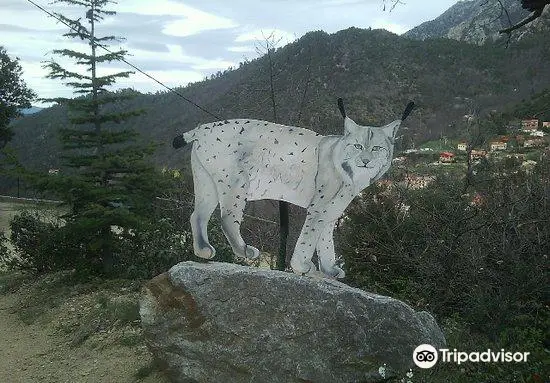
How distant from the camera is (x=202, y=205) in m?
5.18

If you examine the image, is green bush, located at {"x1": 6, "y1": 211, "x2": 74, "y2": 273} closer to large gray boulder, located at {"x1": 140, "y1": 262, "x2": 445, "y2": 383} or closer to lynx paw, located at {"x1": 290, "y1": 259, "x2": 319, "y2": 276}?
large gray boulder, located at {"x1": 140, "y1": 262, "x2": 445, "y2": 383}

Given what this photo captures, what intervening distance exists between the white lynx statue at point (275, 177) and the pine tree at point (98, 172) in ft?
12.4

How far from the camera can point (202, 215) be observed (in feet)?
17.0

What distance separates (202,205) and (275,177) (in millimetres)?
835

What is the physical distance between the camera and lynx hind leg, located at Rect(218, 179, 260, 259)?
5.05 m

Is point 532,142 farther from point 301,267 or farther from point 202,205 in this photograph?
point 202,205

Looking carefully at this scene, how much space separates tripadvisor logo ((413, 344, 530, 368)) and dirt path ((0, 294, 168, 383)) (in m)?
2.79

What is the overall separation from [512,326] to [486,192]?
10.7 ft

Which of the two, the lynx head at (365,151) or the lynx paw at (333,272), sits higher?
the lynx head at (365,151)

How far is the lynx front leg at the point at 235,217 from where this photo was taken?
506 centimetres

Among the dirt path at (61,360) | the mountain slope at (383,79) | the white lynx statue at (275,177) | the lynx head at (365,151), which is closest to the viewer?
the lynx head at (365,151)

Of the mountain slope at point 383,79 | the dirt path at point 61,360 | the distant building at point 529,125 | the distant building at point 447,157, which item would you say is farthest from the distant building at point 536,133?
the dirt path at point 61,360

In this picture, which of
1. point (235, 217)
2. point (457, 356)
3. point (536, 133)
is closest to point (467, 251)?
point (457, 356)

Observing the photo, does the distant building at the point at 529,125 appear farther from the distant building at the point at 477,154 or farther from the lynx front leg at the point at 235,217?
the lynx front leg at the point at 235,217
